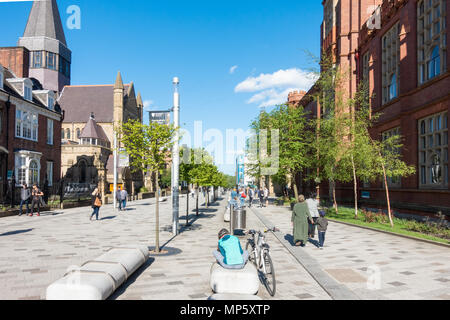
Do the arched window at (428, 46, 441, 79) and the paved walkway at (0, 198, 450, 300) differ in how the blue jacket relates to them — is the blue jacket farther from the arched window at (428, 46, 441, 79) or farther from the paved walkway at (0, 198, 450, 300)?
the arched window at (428, 46, 441, 79)

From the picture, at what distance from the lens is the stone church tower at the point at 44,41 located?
185 ft

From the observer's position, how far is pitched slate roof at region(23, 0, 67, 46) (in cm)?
5672

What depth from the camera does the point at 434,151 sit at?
1744cm

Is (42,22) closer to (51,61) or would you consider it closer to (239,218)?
(51,61)

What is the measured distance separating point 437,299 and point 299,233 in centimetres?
530

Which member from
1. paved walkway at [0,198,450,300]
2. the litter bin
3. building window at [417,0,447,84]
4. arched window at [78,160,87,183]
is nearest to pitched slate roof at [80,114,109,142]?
arched window at [78,160,87,183]

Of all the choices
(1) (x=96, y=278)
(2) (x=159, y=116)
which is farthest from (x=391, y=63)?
(1) (x=96, y=278)

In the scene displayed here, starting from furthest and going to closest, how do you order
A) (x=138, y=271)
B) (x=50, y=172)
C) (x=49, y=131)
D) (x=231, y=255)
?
1. (x=50, y=172)
2. (x=49, y=131)
3. (x=138, y=271)
4. (x=231, y=255)

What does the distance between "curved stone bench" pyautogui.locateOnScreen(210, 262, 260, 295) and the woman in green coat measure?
5.28 m

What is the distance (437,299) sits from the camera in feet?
19.1

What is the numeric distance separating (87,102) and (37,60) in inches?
415

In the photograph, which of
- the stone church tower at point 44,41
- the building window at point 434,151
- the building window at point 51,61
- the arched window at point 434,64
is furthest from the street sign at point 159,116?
the building window at point 51,61
